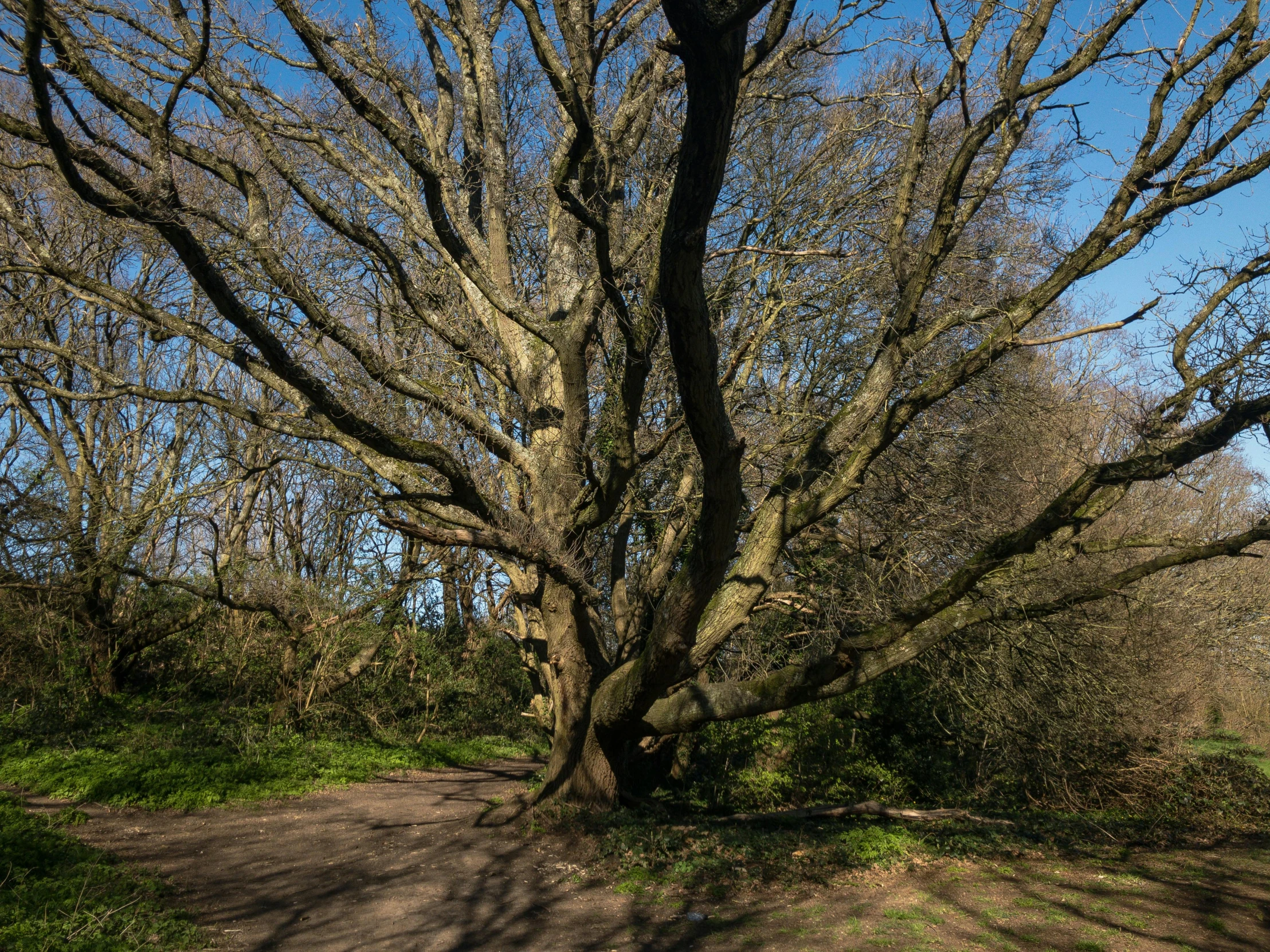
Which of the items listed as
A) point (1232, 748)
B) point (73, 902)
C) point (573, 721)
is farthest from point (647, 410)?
point (1232, 748)

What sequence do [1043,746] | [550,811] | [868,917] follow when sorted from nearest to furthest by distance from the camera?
1. [868,917]
2. [550,811]
3. [1043,746]

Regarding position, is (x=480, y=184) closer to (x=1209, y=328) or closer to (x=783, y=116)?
(x=783, y=116)

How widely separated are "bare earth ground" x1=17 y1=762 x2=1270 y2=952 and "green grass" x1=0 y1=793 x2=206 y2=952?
37cm

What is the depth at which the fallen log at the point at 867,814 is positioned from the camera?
888cm

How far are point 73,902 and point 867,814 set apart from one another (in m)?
7.71

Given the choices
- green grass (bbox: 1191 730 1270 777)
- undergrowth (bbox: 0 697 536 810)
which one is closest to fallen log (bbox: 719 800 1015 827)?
undergrowth (bbox: 0 697 536 810)

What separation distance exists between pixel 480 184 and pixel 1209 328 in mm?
8389

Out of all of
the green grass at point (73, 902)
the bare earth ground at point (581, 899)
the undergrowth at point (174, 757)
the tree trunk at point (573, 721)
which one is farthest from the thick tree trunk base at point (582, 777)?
the green grass at point (73, 902)

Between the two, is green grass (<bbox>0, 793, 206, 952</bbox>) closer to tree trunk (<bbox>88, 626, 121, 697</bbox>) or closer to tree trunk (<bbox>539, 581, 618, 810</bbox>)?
tree trunk (<bbox>539, 581, 618, 810</bbox>)

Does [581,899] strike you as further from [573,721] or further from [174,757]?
[174,757]

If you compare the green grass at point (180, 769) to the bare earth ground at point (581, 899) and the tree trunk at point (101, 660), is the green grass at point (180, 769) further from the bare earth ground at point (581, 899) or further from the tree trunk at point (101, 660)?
the tree trunk at point (101, 660)

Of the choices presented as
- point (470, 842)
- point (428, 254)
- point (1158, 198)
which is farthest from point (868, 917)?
point (428, 254)

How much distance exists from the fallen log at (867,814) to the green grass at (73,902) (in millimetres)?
5890

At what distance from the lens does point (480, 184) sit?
10.9 metres
